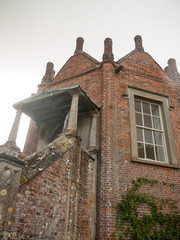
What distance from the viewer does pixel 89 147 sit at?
6.62 metres

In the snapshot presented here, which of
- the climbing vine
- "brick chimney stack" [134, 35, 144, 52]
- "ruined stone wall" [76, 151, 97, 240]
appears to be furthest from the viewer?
"brick chimney stack" [134, 35, 144, 52]

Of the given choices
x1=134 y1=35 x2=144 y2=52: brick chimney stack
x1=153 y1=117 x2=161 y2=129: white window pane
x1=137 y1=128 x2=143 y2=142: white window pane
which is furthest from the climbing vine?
x1=134 y1=35 x2=144 y2=52: brick chimney stack

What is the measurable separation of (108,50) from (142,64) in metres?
1.77

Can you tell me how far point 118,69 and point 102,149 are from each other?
12.1 ft

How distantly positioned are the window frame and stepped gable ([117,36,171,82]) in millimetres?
1192

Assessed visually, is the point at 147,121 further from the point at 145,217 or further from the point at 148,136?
the point at 145,217

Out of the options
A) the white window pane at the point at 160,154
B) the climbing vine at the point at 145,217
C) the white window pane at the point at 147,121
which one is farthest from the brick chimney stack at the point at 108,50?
the climbing vine at the point at 145,217

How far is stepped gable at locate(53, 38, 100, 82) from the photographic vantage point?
945 centimetres

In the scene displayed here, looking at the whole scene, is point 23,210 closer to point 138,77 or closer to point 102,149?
point 102,149

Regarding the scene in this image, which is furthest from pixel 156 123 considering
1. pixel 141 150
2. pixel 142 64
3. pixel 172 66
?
pixel 172 66

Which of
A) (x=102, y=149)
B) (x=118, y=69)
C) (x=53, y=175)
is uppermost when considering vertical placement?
(x=118, y=69)

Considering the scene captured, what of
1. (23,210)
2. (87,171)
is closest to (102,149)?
(87,171)

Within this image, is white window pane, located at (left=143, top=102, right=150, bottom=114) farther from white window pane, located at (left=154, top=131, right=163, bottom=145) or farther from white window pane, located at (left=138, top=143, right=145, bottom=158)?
white window pane, located at (left=138, top=143, right=145, bottom=158)

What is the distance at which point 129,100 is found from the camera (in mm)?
8039
